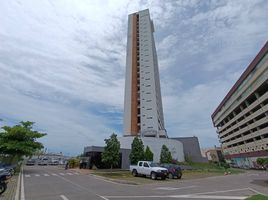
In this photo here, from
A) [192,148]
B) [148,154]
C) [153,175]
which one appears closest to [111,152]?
[153,175]

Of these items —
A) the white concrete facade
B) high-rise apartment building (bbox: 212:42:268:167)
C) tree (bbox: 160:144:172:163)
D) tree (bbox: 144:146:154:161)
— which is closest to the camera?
tree (bbox: 144:146:154:161)

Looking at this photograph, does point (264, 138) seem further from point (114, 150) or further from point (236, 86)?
point (114, 150)

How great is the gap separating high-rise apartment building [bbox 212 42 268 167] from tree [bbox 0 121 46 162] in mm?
49022

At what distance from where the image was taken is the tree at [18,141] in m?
34.9

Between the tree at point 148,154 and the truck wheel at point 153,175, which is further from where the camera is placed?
the tree at point 148,154

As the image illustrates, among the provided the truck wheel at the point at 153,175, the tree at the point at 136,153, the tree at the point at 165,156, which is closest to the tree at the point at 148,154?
the tree at the point at 165,156

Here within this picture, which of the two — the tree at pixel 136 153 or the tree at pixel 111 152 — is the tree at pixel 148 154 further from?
the tree at pixel 111 152

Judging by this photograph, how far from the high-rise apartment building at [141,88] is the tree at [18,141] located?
32756 mm

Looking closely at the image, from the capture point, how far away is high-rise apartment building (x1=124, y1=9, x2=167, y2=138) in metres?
67.6

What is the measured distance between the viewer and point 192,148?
7238 centimetres

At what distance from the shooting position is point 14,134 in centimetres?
3556

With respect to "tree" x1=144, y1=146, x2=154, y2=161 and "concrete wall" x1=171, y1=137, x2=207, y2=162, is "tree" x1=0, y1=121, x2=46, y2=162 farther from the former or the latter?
"concrete wall" x1=171, y1=137, x2=207, y2=162

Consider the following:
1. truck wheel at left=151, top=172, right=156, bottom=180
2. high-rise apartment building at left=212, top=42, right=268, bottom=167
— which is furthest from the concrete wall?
truck wheel at left=151, top=172, right=156, bottom=180

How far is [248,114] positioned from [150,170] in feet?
180
